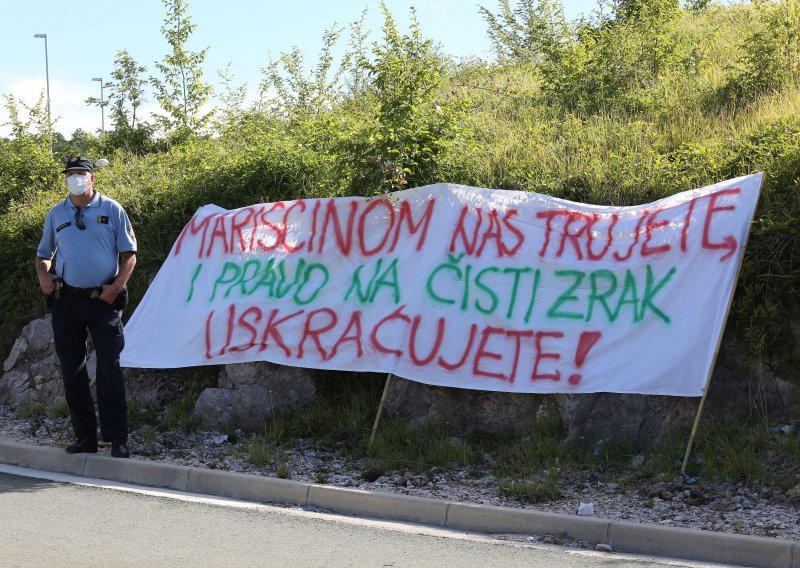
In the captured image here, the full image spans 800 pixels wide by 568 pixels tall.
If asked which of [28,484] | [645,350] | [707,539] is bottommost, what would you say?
[28,484]

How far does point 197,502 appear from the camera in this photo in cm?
678

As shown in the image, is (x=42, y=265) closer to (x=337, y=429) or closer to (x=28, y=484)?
(x=28, y=484)

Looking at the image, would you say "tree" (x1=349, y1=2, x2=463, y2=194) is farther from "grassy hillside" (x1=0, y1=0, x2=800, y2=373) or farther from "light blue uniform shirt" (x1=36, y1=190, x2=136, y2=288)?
"light blue uniform shirt" (x1=36, y1=190, x2=136, y2=288)

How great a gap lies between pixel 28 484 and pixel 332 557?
3041 millimetres

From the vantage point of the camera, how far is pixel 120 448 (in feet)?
25.8

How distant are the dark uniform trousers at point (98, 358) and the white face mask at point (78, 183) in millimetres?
841

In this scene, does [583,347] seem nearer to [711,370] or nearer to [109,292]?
[711,370]

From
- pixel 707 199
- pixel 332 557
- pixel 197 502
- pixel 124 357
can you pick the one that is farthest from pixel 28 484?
pixel 707 199

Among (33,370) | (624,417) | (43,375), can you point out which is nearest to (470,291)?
(624,417)

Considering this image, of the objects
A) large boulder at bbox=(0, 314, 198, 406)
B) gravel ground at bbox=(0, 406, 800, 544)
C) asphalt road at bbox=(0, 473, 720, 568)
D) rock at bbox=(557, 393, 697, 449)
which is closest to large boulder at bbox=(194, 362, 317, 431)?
gravel ground at bbox=(0, 406, 800, 544)

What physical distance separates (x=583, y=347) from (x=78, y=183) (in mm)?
4186

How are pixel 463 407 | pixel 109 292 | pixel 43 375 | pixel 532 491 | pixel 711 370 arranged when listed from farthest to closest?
1. pixel 43 375
2. pixel 463 407
3. pixel 109 292
4. pixel 711 370
5. pixel 532 491

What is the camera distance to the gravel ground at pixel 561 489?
19.5 feet

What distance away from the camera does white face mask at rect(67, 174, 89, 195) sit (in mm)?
7984
